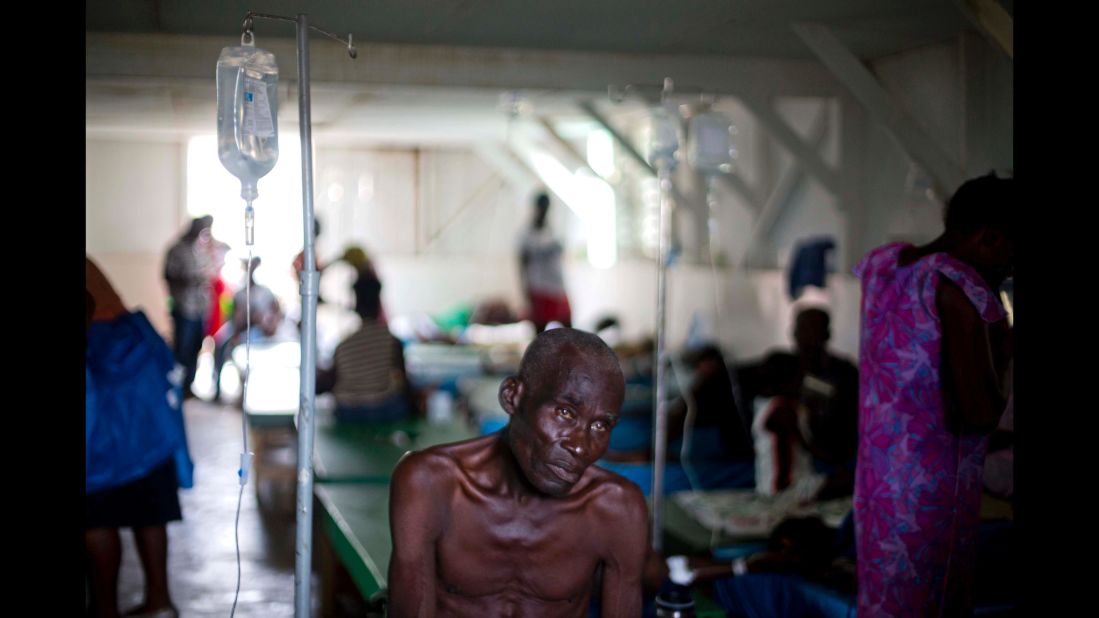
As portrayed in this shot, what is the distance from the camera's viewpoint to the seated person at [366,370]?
5910mm

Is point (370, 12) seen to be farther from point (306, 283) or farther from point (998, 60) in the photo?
point (998, 60)

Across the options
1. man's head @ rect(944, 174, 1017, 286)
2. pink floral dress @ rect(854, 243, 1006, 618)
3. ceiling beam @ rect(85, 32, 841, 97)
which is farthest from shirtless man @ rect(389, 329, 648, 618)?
ceiling beam @ rect(85, 32, 841, 97)

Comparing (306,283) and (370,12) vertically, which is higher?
(370,12)

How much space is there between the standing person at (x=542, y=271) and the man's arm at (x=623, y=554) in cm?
650

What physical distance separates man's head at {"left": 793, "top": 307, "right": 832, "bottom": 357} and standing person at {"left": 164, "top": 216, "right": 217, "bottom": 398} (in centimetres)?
527

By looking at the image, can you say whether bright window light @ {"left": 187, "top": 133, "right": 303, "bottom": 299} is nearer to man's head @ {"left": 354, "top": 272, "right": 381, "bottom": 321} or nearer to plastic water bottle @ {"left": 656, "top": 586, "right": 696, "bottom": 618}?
man's head @ {"left": 354, "top": 272, "right": 381, "bottom": 321}

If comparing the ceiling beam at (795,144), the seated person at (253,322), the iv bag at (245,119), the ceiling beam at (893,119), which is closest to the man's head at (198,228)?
the seated person at (253,322)

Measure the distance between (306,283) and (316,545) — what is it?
10.1ft

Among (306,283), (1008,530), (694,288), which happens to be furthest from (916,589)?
(694,288)

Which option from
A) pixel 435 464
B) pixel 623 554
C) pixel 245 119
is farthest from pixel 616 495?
pixel 245 119

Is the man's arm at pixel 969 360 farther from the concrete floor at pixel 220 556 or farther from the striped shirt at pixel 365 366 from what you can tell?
the striped shirt at pixel 365 366

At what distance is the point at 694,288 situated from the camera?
873 centimetres

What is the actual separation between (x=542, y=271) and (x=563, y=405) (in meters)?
6.84

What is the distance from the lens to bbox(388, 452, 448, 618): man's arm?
215 centimetres
